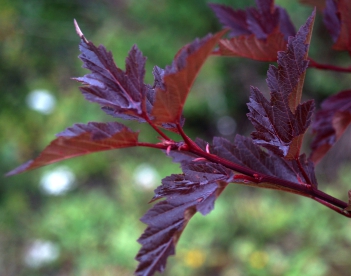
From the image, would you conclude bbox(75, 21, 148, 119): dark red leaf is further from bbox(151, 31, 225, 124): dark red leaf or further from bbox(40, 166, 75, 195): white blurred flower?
bbox(40, 166, 75, 195): white blurred flower

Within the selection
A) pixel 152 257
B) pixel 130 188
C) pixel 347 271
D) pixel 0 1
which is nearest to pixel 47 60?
pixel 0 1

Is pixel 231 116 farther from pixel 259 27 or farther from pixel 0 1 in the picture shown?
pixel 259 27

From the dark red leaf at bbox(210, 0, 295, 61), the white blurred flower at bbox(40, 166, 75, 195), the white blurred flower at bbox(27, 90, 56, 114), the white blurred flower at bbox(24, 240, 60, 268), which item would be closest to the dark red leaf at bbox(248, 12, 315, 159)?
the dark red leaf at bbox(210, 0, 295, 61)

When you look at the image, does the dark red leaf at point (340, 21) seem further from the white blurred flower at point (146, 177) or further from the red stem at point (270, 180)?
the white blurred flower at point (146, 177)

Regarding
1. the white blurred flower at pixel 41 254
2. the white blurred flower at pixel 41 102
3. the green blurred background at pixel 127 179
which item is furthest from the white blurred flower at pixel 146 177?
the white blurred flower at pixel 41 102

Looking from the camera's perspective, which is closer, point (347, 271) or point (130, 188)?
point (347, 271)
